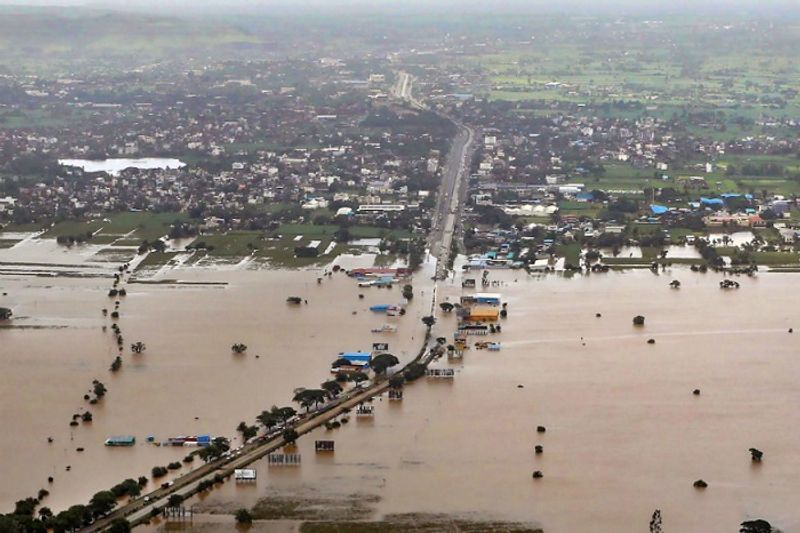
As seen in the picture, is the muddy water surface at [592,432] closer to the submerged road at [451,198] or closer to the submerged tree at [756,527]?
the submerged tree at [756,527]

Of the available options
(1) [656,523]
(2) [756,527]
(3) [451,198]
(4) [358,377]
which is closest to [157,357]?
(4) [358,377]

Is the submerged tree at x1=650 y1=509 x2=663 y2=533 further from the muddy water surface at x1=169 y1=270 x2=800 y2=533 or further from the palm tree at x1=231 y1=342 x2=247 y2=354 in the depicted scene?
the palm tree at x1=231 y1=342 x2=247 y2=354

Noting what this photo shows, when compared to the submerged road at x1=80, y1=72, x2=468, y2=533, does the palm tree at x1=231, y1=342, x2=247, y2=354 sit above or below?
above

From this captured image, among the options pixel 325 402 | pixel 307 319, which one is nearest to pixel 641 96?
pixel 307 319

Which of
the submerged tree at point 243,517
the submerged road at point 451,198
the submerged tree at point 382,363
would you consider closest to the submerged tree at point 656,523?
the submerged tree at point 243,517

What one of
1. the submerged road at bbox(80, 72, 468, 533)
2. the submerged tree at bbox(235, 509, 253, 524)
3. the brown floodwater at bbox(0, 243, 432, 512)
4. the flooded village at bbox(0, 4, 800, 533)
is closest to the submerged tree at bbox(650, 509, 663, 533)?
the flooded village at bbox(0, 4, 800, 533)

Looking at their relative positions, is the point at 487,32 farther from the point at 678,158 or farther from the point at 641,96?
the point at 678,158
